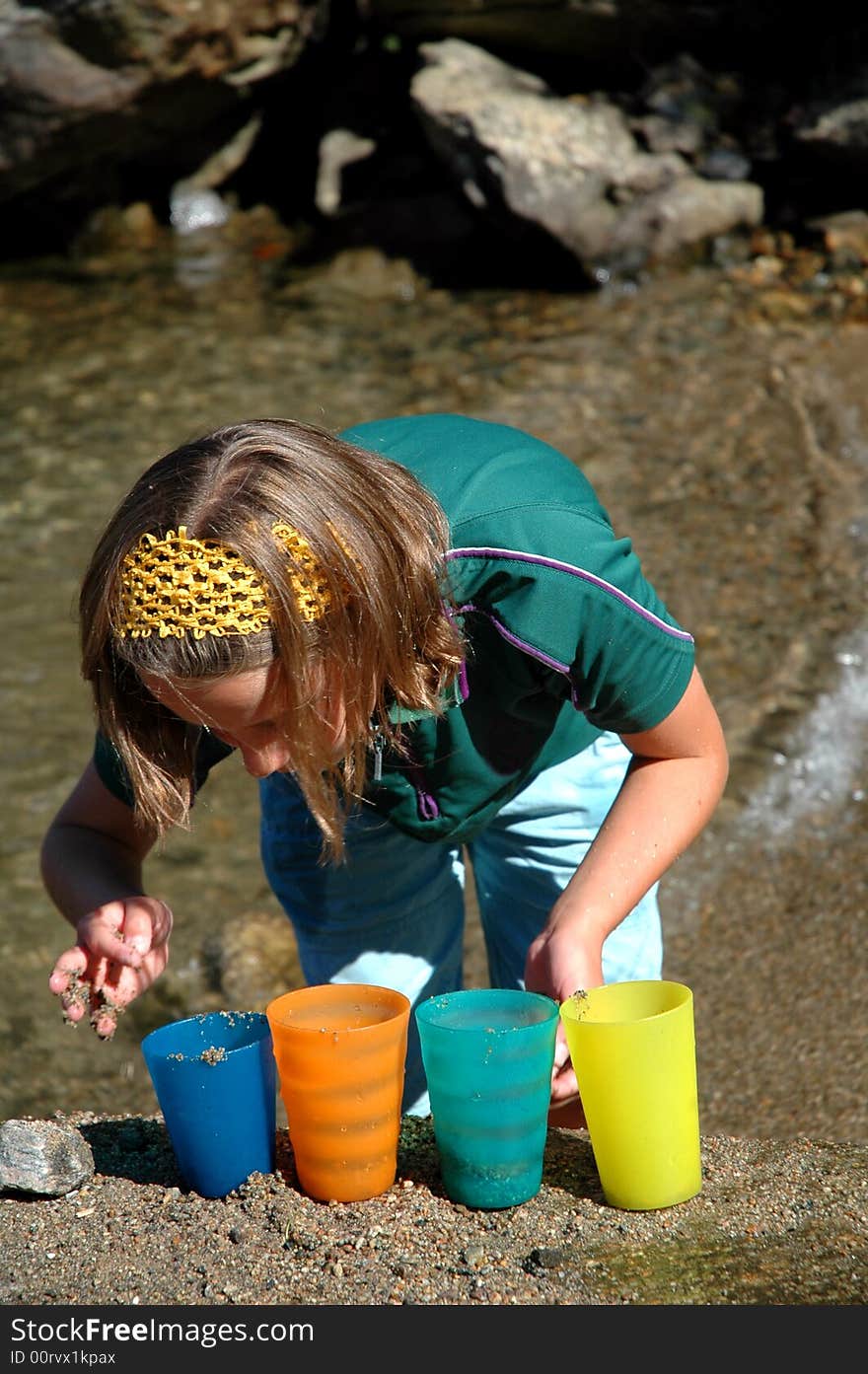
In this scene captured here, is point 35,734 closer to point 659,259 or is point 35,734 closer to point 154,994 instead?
point 154,994

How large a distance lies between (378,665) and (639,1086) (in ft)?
2.03

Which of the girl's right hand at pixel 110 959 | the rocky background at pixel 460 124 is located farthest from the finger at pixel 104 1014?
the rocky background at pixel 460 124

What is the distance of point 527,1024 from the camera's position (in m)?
1.75

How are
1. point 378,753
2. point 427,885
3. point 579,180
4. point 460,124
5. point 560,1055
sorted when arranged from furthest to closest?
point 460,124, point 579,180, point 427,885, point 378,753, point 560,1055

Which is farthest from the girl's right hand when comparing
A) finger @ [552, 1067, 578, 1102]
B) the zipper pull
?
finger @ [552, 1067, 578, 1102]

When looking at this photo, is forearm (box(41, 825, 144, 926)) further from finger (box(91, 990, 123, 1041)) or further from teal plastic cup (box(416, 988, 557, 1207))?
teal plastic cup (box(416, 988, 557, 1207))

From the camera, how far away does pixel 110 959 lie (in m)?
1.94

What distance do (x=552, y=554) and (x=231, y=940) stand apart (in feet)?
6.81

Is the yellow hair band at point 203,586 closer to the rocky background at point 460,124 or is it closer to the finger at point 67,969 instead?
the finger at point 67,969

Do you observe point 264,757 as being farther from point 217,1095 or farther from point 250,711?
point 217,1095

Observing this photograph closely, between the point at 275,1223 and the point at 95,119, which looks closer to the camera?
the point at 275,1223

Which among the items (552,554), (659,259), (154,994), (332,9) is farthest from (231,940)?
(332,9)

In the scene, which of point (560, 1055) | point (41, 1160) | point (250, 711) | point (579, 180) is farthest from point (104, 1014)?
point (579, 180)

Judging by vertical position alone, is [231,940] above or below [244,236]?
below
